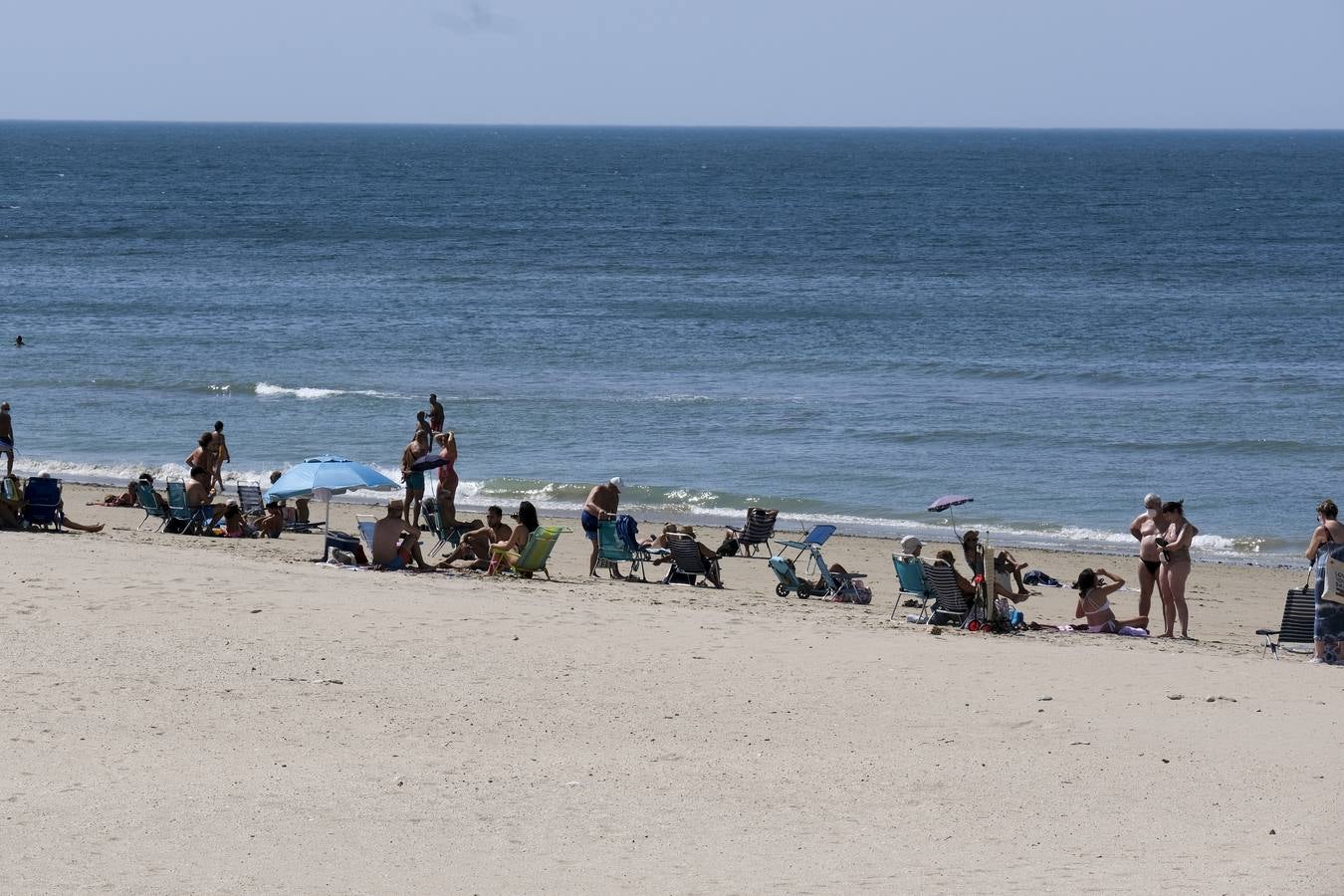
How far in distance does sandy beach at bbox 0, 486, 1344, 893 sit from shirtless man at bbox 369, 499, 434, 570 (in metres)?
0.97

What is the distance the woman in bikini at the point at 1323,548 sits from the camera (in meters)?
11.2

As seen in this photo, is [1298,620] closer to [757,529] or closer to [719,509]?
[757,529]

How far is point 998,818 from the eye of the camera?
26.0 ft

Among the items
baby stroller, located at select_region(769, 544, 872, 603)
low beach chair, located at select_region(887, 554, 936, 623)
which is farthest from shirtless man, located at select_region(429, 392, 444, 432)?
low beach chair, located at select_region(887, 554, 936, 623)

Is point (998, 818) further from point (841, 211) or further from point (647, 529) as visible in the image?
point (841, 211)

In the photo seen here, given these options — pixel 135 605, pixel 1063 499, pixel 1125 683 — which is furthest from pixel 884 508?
pixel 135 605

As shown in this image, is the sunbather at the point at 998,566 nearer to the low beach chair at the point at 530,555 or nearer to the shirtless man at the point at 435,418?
the low beach chair at the point at 530,555

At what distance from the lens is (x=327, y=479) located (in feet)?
47.7

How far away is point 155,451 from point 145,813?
1786cm

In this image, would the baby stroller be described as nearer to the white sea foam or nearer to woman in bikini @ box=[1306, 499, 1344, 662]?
woman in bikini @ box=[1306, 499, 1344, 662]

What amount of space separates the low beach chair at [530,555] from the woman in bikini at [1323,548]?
21.2 ft

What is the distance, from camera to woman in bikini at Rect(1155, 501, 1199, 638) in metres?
12.6

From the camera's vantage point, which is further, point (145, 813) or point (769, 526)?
point (769, 526)

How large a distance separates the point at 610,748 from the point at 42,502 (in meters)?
9.20
